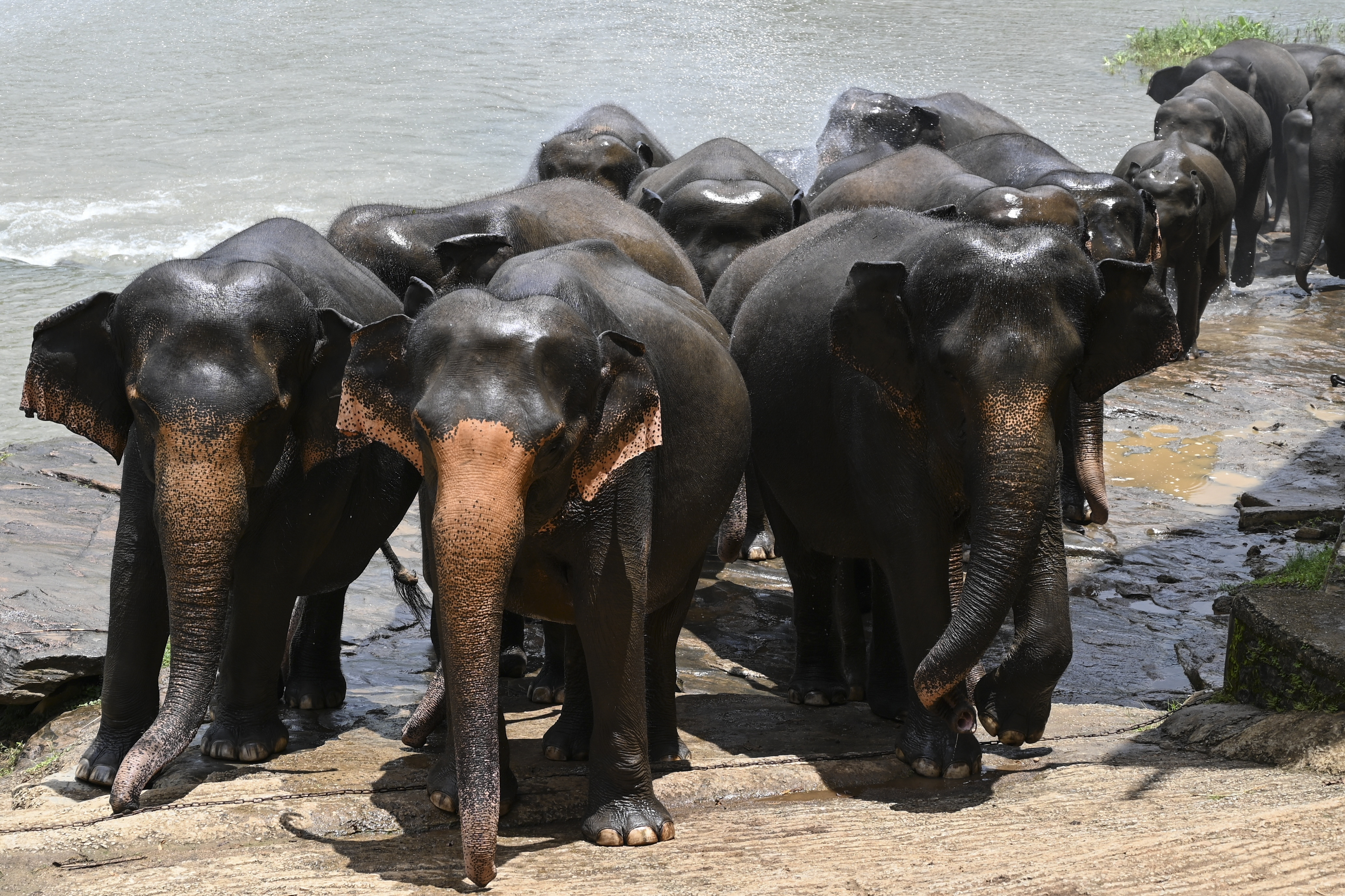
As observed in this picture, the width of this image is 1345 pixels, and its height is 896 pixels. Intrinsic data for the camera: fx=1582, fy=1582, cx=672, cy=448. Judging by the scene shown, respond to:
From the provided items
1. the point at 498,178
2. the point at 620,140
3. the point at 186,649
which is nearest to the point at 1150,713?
the point at 186,649

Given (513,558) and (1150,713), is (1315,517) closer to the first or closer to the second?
(1150,713)

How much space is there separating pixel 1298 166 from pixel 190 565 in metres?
14.1

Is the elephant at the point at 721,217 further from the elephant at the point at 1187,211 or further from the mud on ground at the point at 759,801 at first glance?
the elephant at the point at 1187,211

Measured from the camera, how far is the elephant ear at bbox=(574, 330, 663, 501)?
3.81 meters

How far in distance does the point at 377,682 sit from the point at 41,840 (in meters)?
1.90

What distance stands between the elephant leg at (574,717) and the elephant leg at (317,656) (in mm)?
986

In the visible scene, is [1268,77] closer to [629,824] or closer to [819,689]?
[819,689]

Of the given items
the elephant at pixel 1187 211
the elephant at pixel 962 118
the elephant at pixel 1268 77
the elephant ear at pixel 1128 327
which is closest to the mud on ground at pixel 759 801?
the elephant ear at pixel 1128 327

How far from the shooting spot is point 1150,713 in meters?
5.38

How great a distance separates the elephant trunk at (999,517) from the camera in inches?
161

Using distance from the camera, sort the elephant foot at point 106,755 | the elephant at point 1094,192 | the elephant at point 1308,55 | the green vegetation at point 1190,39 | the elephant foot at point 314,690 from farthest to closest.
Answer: the green vegetation at point 1190,39 → the elephant at point 1308,55 → the elephant at point 1094,192 → the elephant foot at point 314,690 → the elephant foot at point 106,755

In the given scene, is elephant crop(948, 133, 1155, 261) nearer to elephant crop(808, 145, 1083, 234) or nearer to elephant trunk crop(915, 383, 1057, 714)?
elephant crop(808, 145, 1083, 234)

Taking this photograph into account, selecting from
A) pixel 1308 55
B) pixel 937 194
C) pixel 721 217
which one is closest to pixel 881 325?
pixel 721 217

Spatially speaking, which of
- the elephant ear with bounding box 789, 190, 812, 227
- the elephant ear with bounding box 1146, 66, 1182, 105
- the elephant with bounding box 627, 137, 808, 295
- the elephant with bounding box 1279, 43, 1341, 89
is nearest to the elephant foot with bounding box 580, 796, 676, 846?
the elephant with bounding box 627, 137, 808, 295
